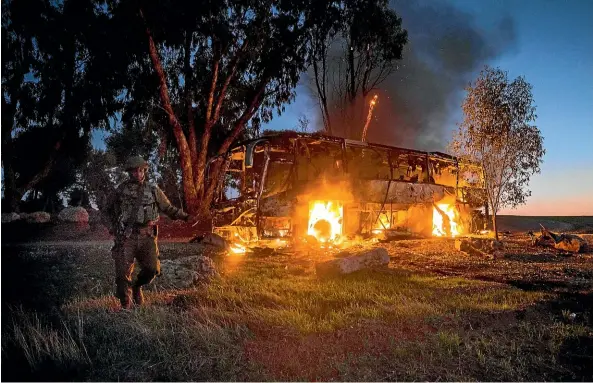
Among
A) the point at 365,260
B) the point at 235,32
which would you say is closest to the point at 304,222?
the point at 365,260

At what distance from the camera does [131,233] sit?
253 inches

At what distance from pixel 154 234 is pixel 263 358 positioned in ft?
9.82

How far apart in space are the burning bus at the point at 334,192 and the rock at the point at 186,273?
15.7 ft

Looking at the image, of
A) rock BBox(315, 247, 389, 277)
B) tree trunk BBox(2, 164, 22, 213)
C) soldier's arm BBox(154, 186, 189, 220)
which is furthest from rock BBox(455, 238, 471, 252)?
tree trunk BBox(2, 164, 22, 213)

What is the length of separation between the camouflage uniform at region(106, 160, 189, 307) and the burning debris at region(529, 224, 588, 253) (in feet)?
51.7

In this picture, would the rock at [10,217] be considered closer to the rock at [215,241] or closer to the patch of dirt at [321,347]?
the rock at [215,241]

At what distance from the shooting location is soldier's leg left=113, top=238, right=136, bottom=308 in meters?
6.43

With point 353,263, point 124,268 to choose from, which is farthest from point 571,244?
point 124,268

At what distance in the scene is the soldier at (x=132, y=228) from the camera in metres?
6.44

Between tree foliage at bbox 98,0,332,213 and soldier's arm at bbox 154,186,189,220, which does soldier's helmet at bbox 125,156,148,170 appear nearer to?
soldier's arm at bbox 154,186,189,220

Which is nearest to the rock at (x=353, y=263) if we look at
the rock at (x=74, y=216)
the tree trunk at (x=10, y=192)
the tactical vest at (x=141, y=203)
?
the tactical vest at (x=141, y=203)

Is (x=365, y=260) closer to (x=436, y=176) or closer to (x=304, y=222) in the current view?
(x=304, y=222)

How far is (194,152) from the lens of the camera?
867 inches

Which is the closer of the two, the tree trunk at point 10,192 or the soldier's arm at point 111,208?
the soldier's arm at point 111,208
